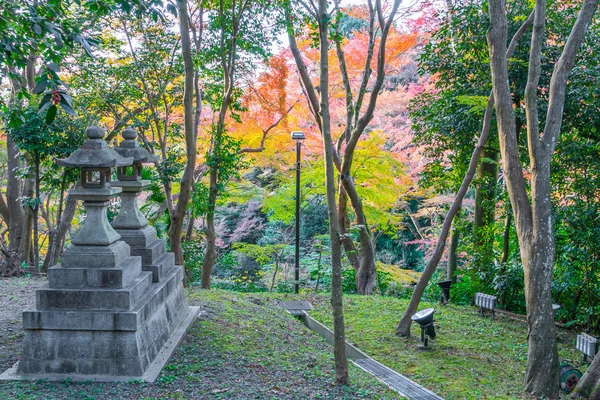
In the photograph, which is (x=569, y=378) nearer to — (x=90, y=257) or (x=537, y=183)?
(x=537, y=183)

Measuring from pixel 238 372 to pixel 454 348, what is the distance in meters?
4.84

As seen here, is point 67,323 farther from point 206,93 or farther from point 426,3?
point 426,3

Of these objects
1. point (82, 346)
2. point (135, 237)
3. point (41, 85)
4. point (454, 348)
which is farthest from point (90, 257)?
point (454, 348)

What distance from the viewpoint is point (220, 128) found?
431 inches

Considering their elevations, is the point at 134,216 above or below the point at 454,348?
above

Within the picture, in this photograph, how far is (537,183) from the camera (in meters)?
7.10

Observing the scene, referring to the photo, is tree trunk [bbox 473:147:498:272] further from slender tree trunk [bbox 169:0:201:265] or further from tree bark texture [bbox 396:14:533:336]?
slender tree trunk [bbox 169:0:201:265]

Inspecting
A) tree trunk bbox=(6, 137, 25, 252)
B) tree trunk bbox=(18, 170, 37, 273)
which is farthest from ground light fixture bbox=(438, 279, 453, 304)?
tree trunk bbox=(6, 137, 25, 252)

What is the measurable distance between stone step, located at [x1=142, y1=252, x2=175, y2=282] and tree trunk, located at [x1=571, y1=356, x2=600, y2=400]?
18.7 ft

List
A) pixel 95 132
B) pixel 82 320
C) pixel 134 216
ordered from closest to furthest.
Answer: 1. pixel 82 320
2. pixel 95 132
3. pixel 134 216

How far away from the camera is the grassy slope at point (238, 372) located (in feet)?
16.1

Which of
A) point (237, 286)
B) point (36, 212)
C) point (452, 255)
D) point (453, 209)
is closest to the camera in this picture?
point (453, 209)

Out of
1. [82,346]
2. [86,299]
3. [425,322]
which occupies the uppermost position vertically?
[86,299]

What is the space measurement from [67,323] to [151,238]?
1884 millimetres
